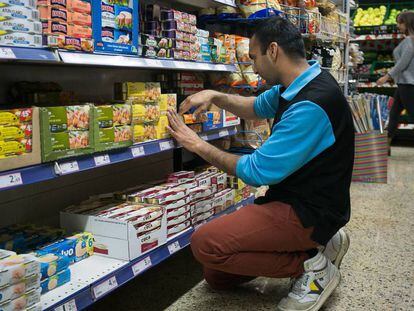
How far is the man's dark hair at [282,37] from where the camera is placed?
230 centimetres

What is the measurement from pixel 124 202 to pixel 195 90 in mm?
1011

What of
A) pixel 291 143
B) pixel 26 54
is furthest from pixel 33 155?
pixel 291 143

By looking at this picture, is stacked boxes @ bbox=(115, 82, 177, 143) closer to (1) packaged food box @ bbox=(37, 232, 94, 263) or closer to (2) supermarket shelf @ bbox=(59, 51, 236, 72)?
(2) supermarket shelf @ bbox=(59, 51, 236, 72)

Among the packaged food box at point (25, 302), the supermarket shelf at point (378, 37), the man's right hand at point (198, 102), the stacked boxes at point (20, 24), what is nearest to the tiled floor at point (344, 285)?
the packaged food box at point (25, 302)

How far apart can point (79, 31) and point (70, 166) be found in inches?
20.9

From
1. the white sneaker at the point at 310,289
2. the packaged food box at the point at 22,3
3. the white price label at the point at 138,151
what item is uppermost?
the packaged food box at the point at 22,3

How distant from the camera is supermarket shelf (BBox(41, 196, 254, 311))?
1737 mm

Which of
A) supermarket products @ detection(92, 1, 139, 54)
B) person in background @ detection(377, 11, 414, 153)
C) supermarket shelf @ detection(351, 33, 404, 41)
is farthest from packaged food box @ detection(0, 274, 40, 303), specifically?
supermarket shelf @ detection(351, 33, 404, 41)

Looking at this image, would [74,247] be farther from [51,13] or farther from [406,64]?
[406,64]

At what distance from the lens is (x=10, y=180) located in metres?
1.59

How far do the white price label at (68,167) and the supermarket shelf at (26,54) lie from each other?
15.8 inches

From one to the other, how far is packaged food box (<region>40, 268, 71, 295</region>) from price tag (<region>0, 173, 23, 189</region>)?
1.33 feet

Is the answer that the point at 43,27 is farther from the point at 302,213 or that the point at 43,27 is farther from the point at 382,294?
the point at 382,294

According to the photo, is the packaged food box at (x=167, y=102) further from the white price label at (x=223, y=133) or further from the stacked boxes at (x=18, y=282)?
the stacked boxes at (x=18, y=282)
